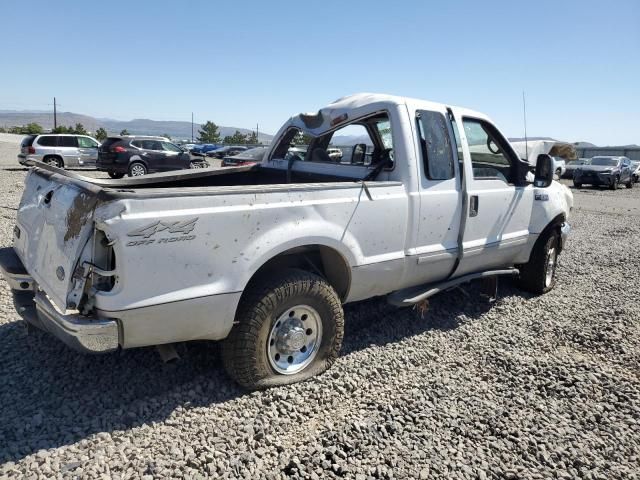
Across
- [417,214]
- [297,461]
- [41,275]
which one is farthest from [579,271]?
[41,275]

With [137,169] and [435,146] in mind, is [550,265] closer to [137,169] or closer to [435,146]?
[435,146]

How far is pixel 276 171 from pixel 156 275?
98.0 inches

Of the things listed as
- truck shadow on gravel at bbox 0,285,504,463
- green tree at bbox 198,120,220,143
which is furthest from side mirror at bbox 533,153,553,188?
green tree at bbox 198,120,220,143

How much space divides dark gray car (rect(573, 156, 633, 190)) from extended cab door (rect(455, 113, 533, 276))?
21.6m

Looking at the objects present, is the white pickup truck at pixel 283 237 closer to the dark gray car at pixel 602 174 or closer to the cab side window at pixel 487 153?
the cab side window at pixel 487 153

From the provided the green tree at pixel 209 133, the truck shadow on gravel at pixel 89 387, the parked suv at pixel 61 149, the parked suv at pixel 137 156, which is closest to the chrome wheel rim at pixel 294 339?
the truck shadow on gravel at pixel 89 387

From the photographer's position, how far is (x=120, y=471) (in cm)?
239

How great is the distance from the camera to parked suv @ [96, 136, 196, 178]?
1731 centimetres

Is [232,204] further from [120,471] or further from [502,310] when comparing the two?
[502,310]

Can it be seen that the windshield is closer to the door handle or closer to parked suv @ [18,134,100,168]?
the door handle

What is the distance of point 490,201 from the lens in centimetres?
441

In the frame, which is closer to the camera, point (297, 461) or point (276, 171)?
point (297, 461)

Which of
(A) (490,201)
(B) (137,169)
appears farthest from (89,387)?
(B) (137,169)

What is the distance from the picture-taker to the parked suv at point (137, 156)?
17312 millimetres
